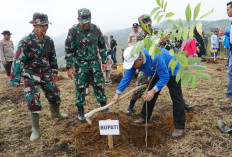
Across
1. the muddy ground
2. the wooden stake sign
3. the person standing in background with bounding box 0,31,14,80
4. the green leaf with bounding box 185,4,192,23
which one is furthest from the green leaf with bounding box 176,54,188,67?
the person standing in background with bounding box 0,31,14,80

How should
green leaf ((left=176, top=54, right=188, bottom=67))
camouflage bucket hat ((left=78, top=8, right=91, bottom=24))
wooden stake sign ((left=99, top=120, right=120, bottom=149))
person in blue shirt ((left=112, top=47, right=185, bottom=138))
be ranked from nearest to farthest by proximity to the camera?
green leaf ((left=176, top=54, right=188, bottom=67)) < person in blue shirt ((left=112, top=47, right=185, bottom=138)) < wooden stake sign ((left=99, top=120, right=120, bottom=149)) < camouflage bucket hat ((left=78, top=8, right=91, bottom=24))

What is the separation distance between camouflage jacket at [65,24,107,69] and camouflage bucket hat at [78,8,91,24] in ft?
0.63

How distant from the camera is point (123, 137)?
2748 mm

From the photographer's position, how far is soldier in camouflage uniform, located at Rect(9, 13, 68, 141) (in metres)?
2.75

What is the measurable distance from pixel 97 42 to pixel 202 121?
2293 mm

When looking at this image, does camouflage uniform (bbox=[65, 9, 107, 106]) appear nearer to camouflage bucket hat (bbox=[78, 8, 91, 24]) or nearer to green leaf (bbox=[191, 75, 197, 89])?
camouflage bucket hat (bbox=[78, 8, 91, 24])

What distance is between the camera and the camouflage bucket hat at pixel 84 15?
2959 millimetres

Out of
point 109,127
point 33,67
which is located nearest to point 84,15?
point 33,67

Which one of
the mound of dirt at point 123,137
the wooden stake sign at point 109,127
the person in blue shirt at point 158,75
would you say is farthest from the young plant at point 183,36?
the mound of dirt at point 123,137

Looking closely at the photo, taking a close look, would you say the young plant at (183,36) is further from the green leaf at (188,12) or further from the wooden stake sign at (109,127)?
the wooden stake sign at (109,127)

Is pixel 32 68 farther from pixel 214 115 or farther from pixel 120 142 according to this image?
pixel 214 115

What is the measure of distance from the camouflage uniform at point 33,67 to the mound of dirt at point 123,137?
0.82m

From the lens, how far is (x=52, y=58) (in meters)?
3.32

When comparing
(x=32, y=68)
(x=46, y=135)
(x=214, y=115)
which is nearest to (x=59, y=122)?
(x=46, y=135)
